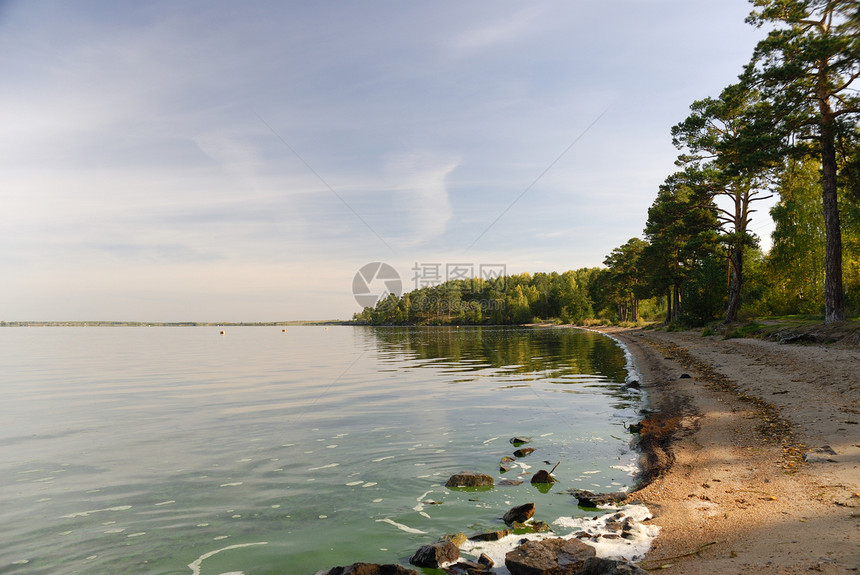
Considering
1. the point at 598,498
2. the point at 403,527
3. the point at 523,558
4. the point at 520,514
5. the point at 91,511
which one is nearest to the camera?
the point at 523,558

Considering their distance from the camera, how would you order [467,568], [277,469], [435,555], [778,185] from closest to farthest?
1. [467,568]
2. [435,555]
3. [277,469]
4. [778,185]

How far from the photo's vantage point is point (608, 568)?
5934mm

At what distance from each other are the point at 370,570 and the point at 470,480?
4568mm

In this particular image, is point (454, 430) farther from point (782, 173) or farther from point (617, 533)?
point (782, 173)

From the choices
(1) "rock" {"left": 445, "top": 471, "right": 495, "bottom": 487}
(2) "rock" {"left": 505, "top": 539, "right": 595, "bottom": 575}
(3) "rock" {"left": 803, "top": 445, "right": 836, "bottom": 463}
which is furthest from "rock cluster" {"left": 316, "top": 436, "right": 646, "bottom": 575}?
(3) "rock" {"left": 803, "top": 445, "right": 836, "bottom": 463}

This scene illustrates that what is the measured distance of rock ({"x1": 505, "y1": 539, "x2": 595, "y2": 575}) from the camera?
6352 millimetres

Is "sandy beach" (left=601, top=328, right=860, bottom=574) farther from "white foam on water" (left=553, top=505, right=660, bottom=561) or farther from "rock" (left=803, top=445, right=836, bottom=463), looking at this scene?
"white foam on water" (left=553, top=505, right=660, bottom=561)

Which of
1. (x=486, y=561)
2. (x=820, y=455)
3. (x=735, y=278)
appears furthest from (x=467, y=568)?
(x=735, y=278)

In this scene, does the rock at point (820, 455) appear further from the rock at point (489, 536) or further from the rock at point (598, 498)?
the rock at point (489, 536)

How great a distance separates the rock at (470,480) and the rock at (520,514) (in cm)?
197

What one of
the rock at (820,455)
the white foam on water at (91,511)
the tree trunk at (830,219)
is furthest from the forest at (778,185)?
the white foam on water at (91,511)

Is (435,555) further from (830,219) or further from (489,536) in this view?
(830,219)

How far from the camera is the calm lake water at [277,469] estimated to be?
8297 millimetres

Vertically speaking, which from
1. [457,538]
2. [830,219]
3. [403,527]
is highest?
[830,219]
